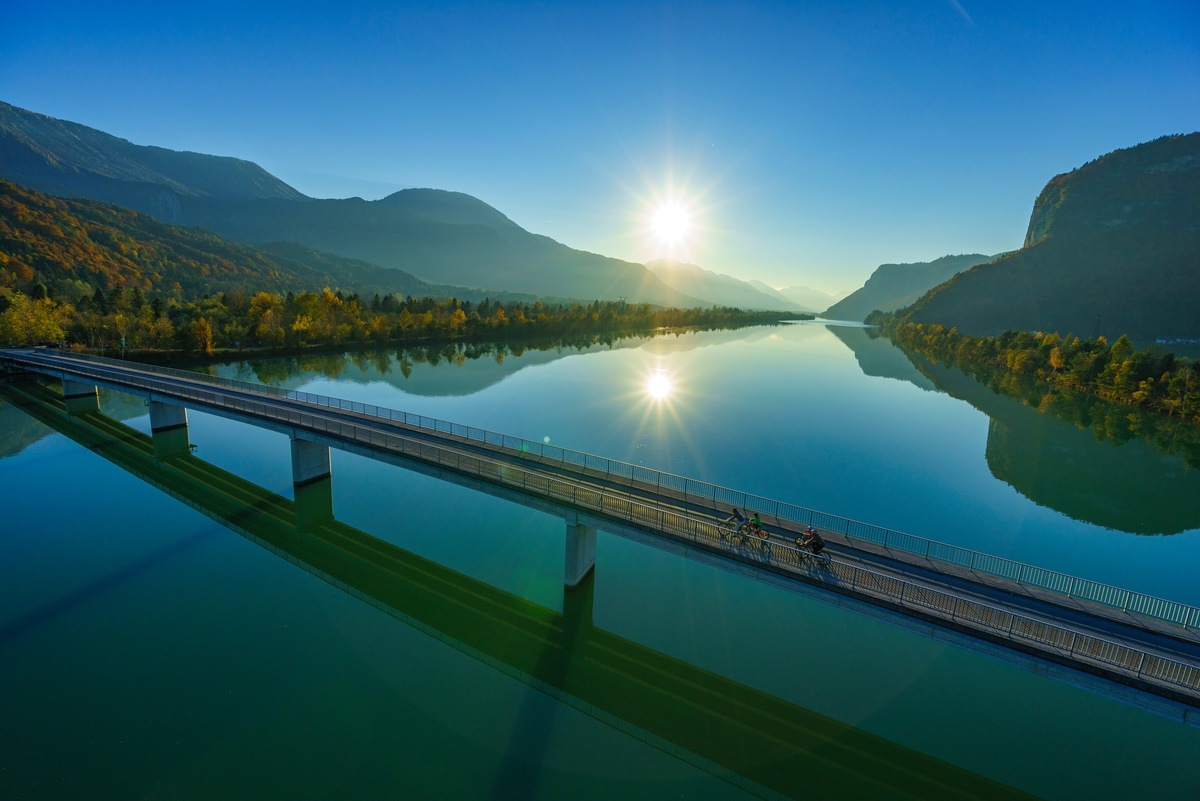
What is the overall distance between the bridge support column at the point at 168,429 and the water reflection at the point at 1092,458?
69.7 meters

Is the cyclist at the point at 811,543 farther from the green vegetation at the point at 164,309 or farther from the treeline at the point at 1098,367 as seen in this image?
the green vegetation at the point at 164,309

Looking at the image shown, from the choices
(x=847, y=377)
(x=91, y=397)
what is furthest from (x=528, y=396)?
(x=847, y=377)

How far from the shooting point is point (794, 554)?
58.6ft

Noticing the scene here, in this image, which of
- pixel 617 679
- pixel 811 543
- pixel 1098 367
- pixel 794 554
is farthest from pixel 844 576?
pixel 1098 367

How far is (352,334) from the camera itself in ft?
347

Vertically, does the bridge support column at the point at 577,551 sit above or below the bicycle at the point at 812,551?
below

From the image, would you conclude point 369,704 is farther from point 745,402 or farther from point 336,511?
point 745,402

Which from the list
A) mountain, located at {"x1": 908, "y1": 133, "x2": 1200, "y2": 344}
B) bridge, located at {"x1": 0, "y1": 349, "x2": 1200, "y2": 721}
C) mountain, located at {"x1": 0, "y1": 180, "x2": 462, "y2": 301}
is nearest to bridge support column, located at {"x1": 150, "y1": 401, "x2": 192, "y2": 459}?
bridge, located at {"x1": 0, "y1": 349, "x2": 1200, "y2": 721}

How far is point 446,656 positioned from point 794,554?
14052 millimetres

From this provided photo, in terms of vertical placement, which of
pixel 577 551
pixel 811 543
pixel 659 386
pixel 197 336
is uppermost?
pixel 811 543

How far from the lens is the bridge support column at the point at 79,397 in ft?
174

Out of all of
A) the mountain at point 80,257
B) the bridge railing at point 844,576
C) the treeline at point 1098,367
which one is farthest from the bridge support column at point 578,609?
the mountain at point 80,257

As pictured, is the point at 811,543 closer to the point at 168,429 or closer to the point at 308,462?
the point at 308,462

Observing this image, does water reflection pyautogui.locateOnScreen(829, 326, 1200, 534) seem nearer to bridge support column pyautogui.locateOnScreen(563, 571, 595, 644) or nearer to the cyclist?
the cyclist
